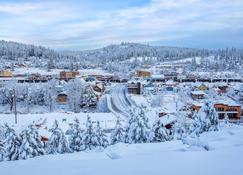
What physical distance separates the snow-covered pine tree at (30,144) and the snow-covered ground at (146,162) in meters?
5.00

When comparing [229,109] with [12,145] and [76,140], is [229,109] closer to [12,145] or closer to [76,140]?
[76,140]

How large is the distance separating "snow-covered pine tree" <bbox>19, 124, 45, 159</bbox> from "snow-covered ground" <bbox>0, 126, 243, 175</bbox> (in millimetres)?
4999

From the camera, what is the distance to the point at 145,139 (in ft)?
46.9

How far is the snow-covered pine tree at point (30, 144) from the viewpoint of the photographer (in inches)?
461

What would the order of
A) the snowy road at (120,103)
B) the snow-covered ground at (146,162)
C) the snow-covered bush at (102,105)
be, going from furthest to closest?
the snow-covered bush at (102,105), the snowy road at (120,103), the snow-covered ground at (146,162)

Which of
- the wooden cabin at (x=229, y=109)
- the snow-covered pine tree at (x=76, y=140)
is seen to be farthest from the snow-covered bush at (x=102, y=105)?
the snow-covered pine tree at (x=76, y=140)

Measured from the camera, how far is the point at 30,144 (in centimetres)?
1187

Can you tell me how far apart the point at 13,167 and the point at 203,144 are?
3847 millimetres

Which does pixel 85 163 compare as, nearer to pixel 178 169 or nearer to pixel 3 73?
pixel 178 169

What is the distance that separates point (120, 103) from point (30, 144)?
24.2 m

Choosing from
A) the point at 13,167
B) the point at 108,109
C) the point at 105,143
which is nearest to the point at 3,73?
the point at 108,109

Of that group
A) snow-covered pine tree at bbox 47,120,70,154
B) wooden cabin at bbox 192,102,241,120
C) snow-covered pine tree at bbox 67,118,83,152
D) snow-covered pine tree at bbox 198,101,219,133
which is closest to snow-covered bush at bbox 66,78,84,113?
wooden cabin at bbox 192,102,241,120

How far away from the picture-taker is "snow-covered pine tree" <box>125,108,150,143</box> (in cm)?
1420

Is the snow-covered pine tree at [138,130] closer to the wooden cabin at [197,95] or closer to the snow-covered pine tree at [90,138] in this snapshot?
the snow-covered pine tree at [90,138]
